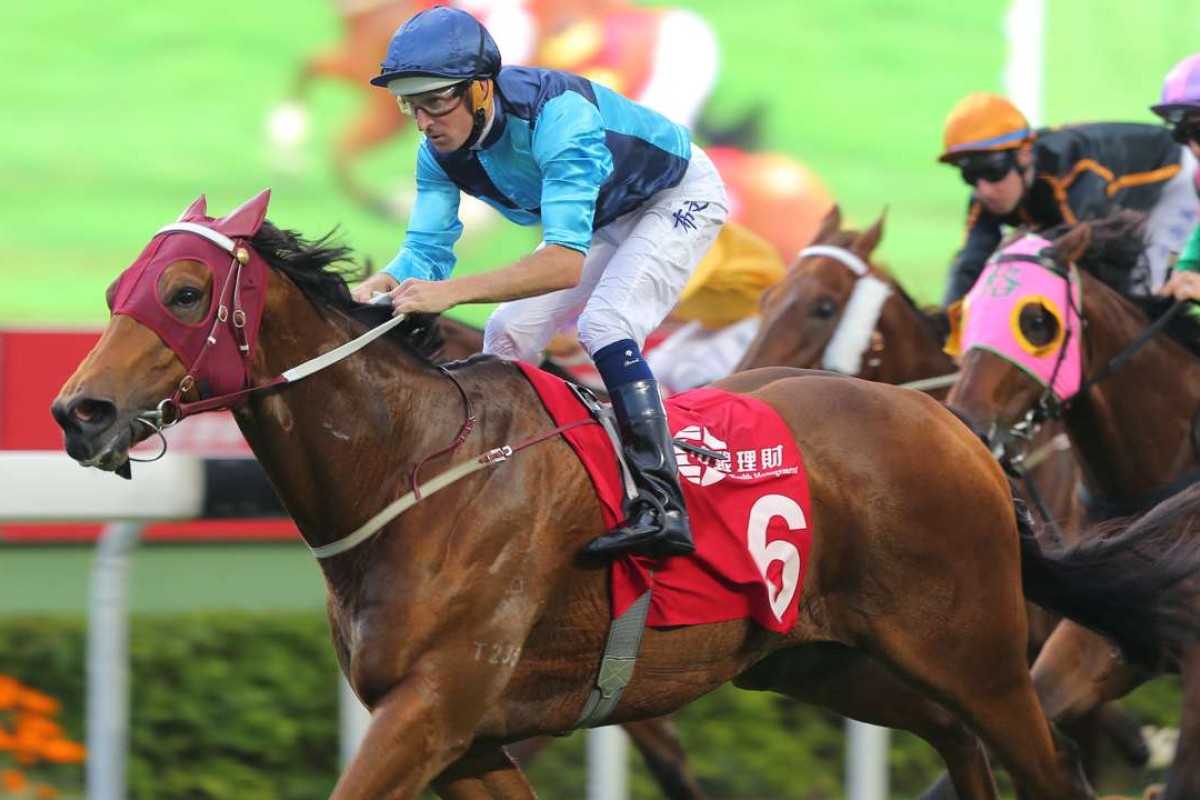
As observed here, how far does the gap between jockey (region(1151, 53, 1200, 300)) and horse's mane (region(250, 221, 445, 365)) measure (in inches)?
81.8

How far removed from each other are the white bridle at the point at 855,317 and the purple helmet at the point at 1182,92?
119 centimetres

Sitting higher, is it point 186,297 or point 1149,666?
point 186,297

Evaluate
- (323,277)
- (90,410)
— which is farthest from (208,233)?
(90,410)

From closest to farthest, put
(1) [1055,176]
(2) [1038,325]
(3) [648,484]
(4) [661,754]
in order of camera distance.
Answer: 1. (3) [648,484]
2. (2) [1038,325]
3. (4) [661,754]
4. (1) [1055,176]

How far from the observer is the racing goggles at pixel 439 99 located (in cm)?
323

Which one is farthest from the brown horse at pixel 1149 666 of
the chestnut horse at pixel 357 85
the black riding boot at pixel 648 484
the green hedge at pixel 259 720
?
the chestnut horse at pixel 357 85

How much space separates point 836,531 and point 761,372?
0.45 meters

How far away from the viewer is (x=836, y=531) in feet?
11.9

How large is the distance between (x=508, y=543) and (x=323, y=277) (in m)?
0.58

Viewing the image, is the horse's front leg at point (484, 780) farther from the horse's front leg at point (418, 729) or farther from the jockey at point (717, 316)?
the jockey at point (717, 316)

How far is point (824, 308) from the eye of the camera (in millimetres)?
5453

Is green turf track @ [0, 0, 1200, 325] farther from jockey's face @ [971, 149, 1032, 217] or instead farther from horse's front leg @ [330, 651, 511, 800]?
horse's front leg @ [330, 651, 511, 800]

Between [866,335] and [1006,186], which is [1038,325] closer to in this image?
[1006,186]

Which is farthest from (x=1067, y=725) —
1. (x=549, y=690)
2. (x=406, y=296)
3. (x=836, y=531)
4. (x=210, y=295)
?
(x=210, y=295)
